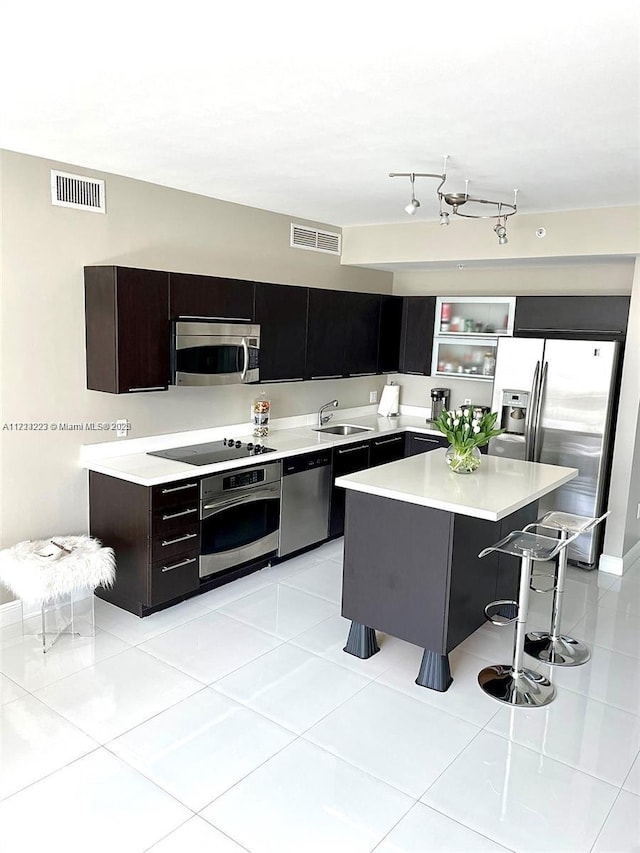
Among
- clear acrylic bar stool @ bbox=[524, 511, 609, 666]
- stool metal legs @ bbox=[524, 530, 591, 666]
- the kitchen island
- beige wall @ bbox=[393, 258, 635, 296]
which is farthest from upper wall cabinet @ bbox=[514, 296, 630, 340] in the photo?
stool metal legs @ bbox=[524, 530, 591, 666]

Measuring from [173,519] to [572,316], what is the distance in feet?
11.4

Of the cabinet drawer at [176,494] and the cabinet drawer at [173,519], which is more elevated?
the cabinet drawer at [176,494]

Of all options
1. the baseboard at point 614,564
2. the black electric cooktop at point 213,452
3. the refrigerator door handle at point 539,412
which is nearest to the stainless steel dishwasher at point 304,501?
the black electric cooktop at point 213,452

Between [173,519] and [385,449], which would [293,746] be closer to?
[173,519]

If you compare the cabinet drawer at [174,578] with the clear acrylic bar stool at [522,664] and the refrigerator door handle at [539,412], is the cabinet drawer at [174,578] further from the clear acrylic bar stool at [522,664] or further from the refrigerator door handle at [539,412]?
the refrigerator door handle at [539,412]

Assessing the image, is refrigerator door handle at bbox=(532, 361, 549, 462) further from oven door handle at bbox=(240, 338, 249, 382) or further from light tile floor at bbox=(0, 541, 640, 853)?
oven door handle at bbox=(240, 338, 249, 382)

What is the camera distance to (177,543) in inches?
158

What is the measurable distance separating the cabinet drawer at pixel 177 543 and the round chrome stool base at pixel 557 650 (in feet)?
6.77

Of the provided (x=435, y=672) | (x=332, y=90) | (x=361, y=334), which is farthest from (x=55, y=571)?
(x=361, y=334)

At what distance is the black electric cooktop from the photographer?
4.31 meters

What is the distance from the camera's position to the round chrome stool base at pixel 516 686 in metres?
3.27

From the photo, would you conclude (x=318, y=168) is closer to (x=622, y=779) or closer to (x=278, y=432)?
(x=278, y=432)

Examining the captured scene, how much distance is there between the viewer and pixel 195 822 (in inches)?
94.5

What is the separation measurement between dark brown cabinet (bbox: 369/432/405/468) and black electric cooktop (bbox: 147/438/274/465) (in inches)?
45.8
